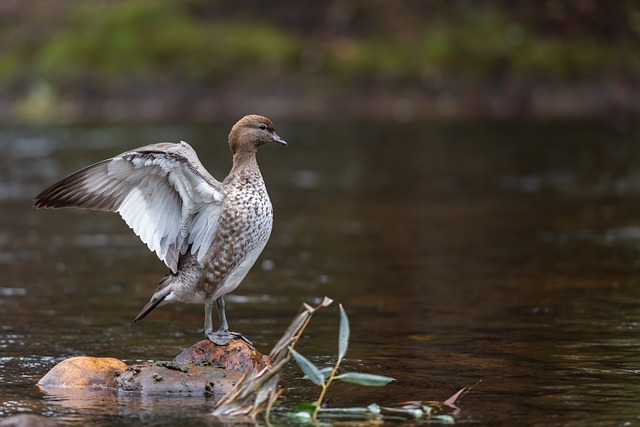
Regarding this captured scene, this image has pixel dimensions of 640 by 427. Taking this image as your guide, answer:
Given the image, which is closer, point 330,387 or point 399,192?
point 330,387

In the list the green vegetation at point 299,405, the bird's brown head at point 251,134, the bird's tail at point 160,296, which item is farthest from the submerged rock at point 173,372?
the bird's brown head at point 251,134

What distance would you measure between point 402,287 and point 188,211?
4668mm

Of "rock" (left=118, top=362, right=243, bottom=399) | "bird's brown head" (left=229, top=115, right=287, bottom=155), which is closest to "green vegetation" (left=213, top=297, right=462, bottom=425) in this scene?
"rock" (left=118, top=362, right=243, bottom=399)

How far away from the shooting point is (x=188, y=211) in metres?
9.39

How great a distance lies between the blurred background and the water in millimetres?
11427

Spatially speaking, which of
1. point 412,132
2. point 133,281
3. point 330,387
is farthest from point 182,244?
point 412,132

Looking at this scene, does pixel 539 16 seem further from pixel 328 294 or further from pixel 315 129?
pixel 328 294

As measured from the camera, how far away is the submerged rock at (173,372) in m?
8.69

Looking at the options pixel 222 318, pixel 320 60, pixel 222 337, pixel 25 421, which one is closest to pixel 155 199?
pixel 222 318

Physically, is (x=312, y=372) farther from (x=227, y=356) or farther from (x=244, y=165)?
(x=244, y=165)

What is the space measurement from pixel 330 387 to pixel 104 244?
8.77m

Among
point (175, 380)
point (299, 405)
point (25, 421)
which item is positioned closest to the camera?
point (25, 421)

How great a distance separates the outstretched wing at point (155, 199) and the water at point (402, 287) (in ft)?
4.10

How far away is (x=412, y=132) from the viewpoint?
Answer: 33.3m
